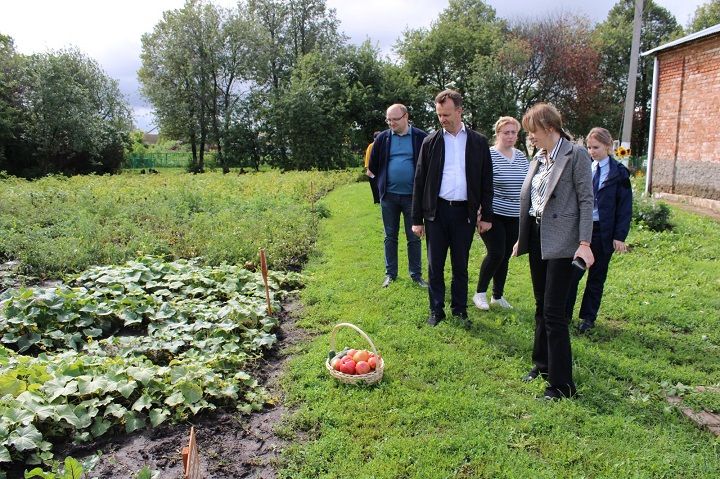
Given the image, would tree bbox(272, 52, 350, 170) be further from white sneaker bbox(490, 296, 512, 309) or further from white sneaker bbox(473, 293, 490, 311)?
white sneaker bbox(473, 293, 490, 311)

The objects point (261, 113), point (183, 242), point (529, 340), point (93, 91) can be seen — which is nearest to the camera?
point (529, 340)

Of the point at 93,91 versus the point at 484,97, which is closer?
the point at 484,97

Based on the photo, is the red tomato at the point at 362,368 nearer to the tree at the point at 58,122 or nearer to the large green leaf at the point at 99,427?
the large green leaf at the point at 99,427

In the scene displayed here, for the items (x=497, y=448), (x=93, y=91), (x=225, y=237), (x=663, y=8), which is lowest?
(x=497, y=448)

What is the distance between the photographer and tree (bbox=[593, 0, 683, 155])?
104 feet

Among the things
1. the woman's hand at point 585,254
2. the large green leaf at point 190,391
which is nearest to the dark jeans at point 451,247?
the woman's hand at point 585,254

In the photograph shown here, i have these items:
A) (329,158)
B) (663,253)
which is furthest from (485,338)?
(329,158)

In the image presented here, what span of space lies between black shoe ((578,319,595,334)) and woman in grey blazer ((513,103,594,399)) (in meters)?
1.33

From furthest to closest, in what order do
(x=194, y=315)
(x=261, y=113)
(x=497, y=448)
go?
1. (x=261, y=113)
2. (x=194, y=315)
3. (x=497, y=448)

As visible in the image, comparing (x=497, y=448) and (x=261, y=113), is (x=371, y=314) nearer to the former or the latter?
(x=497, y=448)

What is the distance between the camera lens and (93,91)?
130 feet

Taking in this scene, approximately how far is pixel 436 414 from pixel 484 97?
2885cm

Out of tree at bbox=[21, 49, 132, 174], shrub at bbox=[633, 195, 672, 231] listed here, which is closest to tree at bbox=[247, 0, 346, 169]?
tree at bbox=[21, 49, 132, 174]

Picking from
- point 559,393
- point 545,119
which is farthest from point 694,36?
point 559,393
